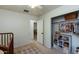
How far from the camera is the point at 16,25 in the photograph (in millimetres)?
4094

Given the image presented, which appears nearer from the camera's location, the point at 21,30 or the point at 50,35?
the point at 21,30

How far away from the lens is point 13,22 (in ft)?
13.1

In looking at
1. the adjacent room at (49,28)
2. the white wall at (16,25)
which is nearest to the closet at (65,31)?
the adjacent room at (49,28)

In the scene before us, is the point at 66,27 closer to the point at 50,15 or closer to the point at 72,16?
the point at 72,16

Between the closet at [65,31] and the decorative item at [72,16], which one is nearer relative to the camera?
the decorative item at [72,16]

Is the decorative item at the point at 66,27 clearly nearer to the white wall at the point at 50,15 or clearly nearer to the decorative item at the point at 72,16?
the decorative item at the point at 72,16

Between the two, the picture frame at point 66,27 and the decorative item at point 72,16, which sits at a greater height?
the decorative item at point 72,16

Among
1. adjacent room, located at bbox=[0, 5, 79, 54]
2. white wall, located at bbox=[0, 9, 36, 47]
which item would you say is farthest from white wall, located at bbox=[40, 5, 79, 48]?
white wall, located at bbox=[0, 9, 36, 47]

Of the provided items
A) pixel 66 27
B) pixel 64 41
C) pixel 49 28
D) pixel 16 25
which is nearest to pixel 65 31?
pixel 66 27

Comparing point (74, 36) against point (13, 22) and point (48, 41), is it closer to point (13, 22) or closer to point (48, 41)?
point (48, 41)

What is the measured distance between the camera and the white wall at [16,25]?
12.7ft
